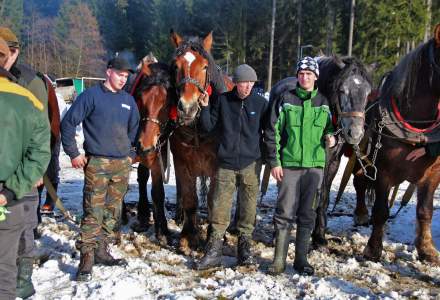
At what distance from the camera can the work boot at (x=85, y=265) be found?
11.3 feet

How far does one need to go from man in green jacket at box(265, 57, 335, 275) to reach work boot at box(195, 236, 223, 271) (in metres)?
0.54

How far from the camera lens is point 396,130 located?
4.06 m

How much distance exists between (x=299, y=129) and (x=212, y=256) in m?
1.46

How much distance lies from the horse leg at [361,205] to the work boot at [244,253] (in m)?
2.25

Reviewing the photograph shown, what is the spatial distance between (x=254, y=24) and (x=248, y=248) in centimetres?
3429

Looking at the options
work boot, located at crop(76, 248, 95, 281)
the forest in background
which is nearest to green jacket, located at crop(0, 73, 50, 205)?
work boot, located at crop(76, 248, 95, 281)

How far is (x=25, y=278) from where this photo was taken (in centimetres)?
320

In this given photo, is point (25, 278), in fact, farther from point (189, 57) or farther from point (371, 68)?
point (371, 68)

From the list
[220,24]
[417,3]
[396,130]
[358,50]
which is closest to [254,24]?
[220,24]

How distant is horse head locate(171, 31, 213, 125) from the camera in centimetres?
380

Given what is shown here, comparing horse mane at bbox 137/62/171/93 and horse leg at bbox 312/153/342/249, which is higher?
horse mane at bbox 137/62/171/93

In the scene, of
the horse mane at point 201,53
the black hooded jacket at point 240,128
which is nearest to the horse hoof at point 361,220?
the black hooded jacket at point 240,128

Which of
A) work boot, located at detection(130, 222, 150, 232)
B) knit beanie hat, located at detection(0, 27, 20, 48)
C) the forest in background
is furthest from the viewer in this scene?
the forest in background

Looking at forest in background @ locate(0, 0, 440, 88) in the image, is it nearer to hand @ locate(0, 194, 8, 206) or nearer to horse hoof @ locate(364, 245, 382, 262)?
horse hoof @ locate(364, 245, 382, 262)
